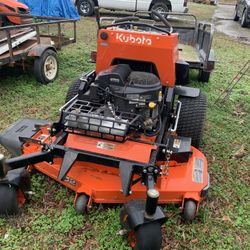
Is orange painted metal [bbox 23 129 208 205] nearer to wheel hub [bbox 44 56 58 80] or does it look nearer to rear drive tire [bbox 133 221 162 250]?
rear drive tire [bbox 133 221 162 250]

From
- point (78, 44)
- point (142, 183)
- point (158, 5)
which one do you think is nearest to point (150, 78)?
point (142, 183)

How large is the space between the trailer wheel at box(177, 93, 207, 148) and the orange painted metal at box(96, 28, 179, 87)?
0.37 m

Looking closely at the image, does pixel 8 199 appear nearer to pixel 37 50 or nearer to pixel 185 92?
pixel 185 92

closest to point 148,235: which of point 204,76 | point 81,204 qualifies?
point 81,204

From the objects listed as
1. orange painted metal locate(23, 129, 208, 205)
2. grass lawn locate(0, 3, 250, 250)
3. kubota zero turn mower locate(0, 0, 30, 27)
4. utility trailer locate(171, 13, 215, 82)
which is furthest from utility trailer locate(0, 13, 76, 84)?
orange painted metal locate(23, 129, 208, 205)

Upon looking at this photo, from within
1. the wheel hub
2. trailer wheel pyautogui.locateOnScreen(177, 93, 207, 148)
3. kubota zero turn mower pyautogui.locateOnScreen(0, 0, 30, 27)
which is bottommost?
the wheel hub

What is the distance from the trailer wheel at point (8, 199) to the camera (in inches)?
103

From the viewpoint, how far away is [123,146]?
9.22 ft

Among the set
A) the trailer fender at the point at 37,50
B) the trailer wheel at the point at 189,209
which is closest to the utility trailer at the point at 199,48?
the trailer fender at the point at 37,50

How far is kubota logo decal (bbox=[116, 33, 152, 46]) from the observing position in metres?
3.37

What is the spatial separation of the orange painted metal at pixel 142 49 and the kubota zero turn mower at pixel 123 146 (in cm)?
1

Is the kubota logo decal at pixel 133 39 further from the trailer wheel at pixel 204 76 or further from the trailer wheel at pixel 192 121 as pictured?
the trailer wheel at pixel 204 76

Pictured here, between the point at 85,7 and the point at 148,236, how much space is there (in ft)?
41.0

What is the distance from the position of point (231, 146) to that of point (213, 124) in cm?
59
